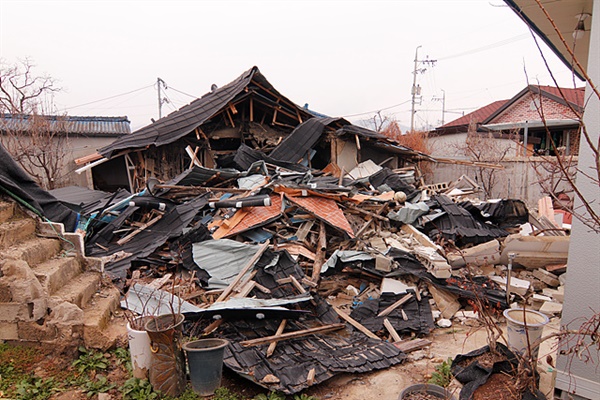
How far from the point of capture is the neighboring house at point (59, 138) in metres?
14.9

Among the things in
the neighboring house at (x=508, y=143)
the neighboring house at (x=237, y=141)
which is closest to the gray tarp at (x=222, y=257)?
the neighboring house at (x=237, y=141)

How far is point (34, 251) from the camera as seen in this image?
470 centimetres

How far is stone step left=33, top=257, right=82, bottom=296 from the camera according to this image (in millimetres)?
4387

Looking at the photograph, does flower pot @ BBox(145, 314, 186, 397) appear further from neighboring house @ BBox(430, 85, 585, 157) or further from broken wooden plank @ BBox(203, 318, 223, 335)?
neighboring house @ BBox(430, 85, 585, 157)

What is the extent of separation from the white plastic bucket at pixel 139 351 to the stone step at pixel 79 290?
Answer: 43.3 inches

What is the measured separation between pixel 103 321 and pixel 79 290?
55cm

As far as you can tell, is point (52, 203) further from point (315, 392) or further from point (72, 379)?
point (315, 392)

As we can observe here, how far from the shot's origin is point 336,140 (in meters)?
14.4

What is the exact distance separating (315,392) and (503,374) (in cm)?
213

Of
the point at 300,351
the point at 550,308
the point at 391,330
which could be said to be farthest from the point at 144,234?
the point at 550,308

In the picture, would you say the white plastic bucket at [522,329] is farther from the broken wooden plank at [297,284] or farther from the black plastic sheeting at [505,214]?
the black plastic sheeting at [505,214]

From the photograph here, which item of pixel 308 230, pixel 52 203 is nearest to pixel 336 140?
pixel 308 230

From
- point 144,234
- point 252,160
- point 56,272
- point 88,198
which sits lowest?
point 144,234

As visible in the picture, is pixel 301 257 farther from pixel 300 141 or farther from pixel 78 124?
pixel 78 124
